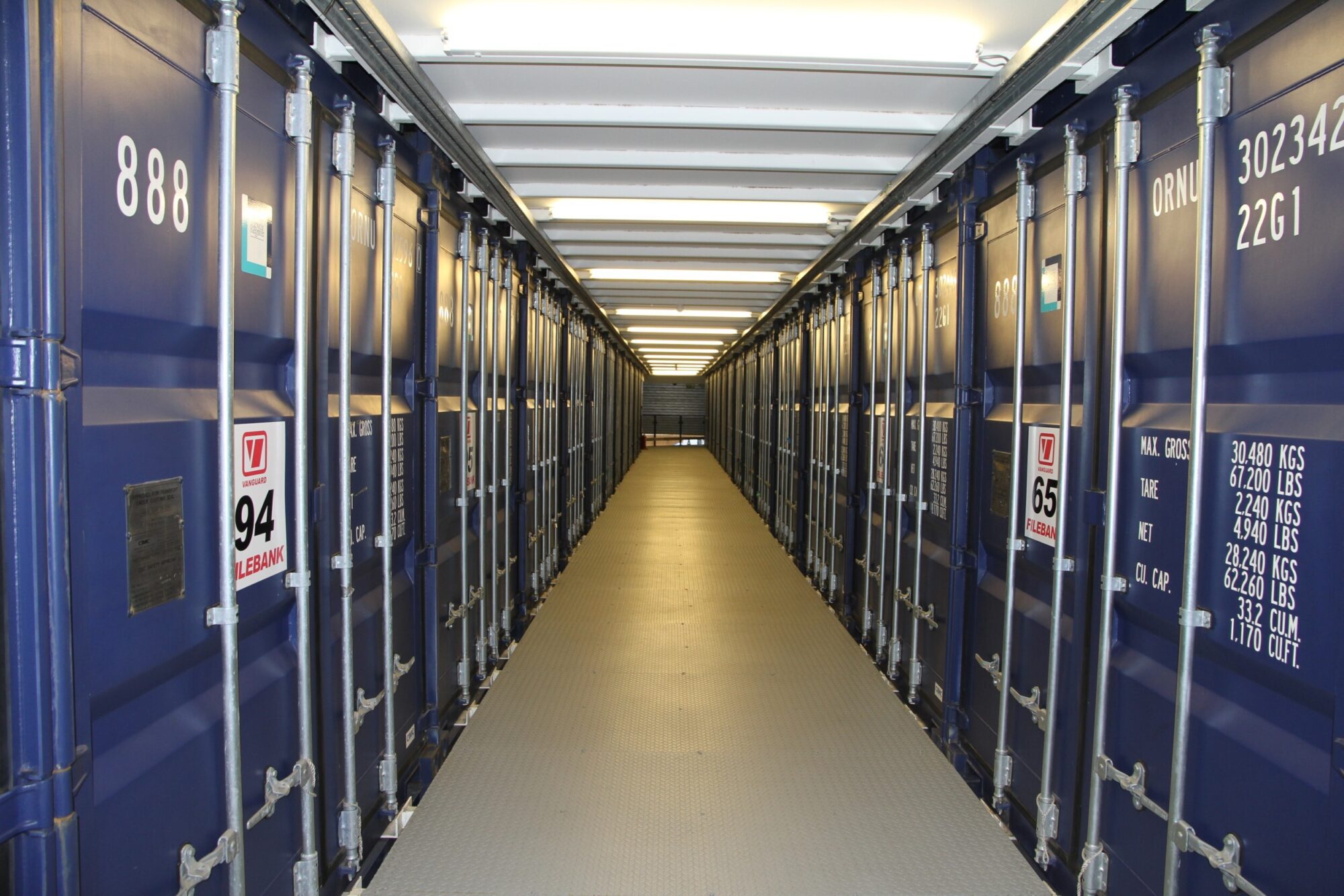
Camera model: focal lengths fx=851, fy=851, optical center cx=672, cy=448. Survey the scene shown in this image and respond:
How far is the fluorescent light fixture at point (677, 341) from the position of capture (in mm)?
16270

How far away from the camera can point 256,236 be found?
8.14 ft

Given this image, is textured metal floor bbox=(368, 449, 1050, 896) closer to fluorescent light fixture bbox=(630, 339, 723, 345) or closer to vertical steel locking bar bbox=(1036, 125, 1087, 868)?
vertical steel locking bar bbox=(1036, 125, 1087, 868)

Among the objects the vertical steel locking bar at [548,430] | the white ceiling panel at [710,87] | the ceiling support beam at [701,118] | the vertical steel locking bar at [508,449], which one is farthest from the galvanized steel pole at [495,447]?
the vertical steel locking bar at [548,430]

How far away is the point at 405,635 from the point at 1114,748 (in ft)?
9.69

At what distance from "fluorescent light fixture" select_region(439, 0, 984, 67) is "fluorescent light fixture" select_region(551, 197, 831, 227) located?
2.18m

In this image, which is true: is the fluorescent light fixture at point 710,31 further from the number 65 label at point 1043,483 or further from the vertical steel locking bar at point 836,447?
the vertical steel locking bar at point 836,447

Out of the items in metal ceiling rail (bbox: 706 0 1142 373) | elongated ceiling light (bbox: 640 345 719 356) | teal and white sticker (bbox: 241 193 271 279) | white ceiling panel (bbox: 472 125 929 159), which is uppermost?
elongated ceiling light (bbox: 640 345 719 356)

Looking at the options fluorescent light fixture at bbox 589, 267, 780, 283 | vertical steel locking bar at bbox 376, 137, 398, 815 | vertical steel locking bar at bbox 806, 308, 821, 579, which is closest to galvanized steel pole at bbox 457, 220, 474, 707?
vertical steel locking bar at bbox 376, 137, 398, 815

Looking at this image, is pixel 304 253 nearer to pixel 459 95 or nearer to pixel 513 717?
pixel 459 95

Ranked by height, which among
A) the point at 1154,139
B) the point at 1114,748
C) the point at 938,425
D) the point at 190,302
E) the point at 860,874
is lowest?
the point at 860,874

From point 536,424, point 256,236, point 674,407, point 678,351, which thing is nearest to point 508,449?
point 536,424

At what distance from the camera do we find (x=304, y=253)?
8.70 ft

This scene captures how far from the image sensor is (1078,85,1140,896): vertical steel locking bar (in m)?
2.76

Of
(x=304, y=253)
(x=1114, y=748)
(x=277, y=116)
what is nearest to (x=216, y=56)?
(x=277, y=116)
